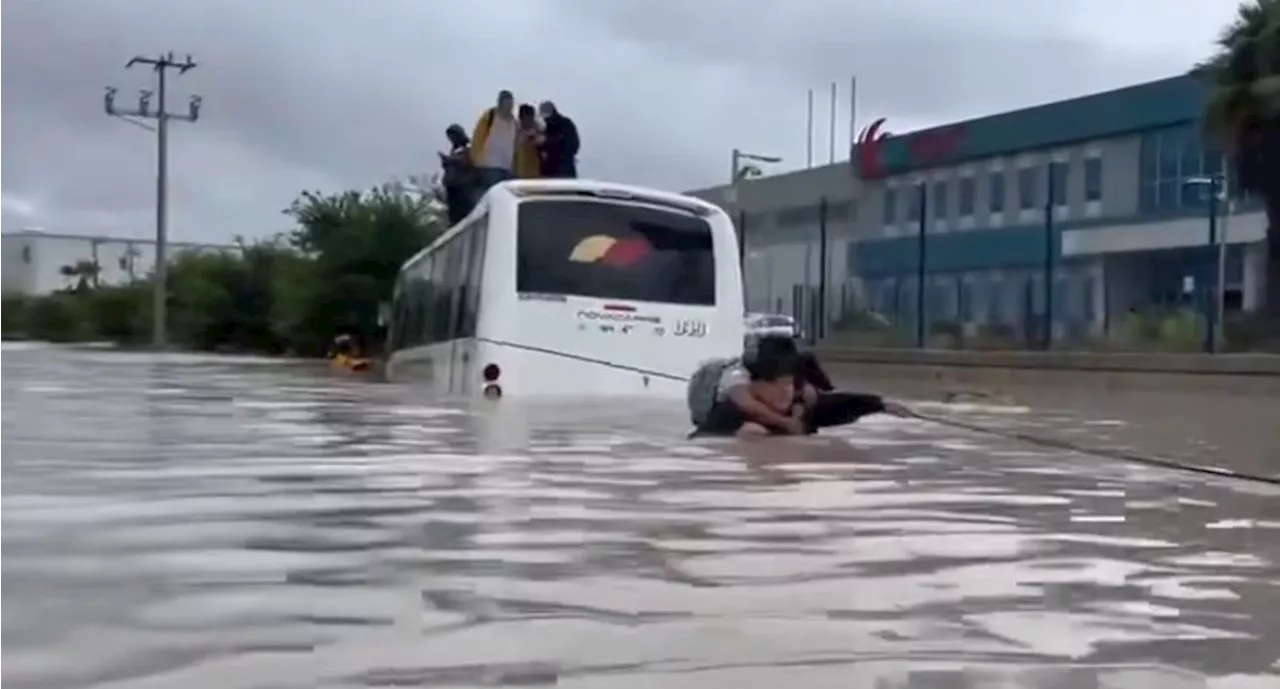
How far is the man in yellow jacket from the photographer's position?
19.9 m

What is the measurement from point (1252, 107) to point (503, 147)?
12.2 metres

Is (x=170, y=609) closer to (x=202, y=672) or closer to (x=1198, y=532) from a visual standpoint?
(x=202, y=672)

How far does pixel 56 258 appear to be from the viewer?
3851 inches

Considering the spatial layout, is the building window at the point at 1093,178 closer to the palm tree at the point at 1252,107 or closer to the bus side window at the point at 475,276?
the palm tree at the point at 1252,107

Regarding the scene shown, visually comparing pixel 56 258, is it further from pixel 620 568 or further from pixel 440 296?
pixel 620 568

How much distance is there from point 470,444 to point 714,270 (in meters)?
7.60

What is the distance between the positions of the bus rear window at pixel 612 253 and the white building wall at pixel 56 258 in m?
69.4

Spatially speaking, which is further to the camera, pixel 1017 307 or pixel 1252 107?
pixel 1252 107

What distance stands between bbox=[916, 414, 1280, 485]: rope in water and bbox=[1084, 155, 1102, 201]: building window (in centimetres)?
2801

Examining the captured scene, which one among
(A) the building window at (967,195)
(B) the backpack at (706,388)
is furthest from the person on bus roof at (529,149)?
(A) the building window at (967,195)

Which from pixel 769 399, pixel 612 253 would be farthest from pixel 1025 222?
pixel 769 399

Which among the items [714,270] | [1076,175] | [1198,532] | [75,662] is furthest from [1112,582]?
[1076,175]

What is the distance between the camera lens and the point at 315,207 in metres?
47.7

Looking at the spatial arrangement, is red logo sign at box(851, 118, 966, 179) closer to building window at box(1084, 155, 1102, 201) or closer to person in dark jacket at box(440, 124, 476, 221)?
building window at box(1084, 155, 1102, 201)
